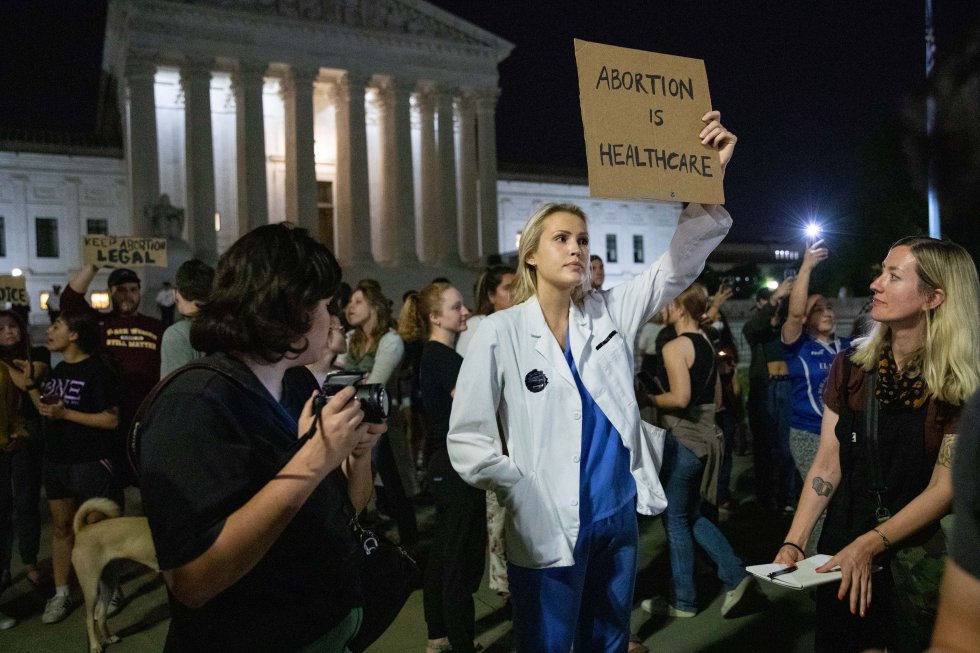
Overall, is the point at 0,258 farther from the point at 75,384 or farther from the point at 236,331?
the point at 236,331

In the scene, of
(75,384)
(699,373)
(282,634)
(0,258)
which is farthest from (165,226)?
(282,634)

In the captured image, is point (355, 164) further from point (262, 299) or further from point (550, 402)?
point (262, 299)

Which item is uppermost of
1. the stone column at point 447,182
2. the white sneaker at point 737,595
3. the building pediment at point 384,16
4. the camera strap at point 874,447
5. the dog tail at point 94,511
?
the building pediment at point 384,16

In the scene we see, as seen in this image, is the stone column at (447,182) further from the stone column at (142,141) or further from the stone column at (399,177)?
the stone column at (142,141)

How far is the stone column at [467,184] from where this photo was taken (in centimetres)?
3934

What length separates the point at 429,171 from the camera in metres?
38.8

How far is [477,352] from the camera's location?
3031mm

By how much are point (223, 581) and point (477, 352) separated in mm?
1453

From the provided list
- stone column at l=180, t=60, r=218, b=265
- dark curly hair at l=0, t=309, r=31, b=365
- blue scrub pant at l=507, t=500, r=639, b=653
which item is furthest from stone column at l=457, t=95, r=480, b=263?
blue scrub pant at l=507, t=500, r=639, b=653

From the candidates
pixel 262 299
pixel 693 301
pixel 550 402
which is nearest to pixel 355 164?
pixel 693 301

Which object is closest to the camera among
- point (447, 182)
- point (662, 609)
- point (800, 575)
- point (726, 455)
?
point (800, 575)

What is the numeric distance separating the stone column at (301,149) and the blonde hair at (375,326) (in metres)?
28.8

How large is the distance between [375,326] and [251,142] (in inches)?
1179

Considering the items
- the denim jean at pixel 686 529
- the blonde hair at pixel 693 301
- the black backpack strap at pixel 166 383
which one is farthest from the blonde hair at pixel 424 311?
the black backpack strap at pixel 166 383
